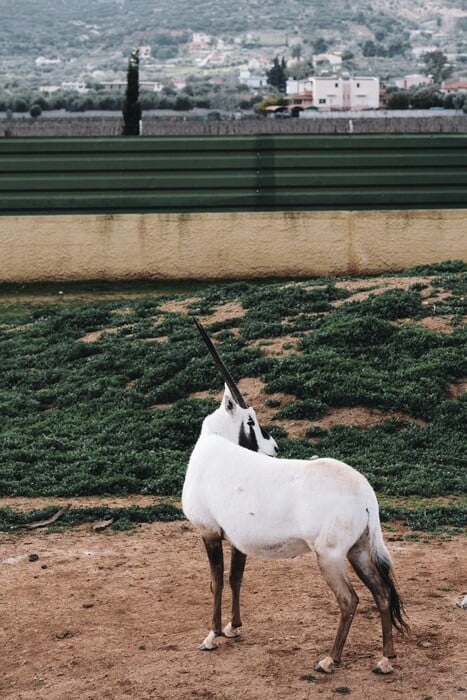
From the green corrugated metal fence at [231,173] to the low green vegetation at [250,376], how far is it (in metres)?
4.56

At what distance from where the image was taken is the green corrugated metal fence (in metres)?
20.8

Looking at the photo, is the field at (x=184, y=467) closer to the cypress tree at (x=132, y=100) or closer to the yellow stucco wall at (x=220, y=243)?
the yellow stucco wall at (x=220, y=243)

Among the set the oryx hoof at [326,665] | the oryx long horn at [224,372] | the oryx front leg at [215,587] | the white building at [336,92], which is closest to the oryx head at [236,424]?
the oryx long horn at [224,372]

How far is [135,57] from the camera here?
1122 inches

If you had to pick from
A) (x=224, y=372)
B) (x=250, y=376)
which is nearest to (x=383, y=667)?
(x=224, y=372)

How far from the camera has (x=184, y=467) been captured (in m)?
10.8

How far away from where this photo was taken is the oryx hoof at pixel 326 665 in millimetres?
6621

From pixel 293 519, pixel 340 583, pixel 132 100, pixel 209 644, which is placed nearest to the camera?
pixel 340 583

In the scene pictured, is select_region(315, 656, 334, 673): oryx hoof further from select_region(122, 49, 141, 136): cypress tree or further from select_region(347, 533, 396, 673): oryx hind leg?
select_region(122, 49, 141, 136): cypress tree

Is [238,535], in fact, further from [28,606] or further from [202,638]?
[28,606]

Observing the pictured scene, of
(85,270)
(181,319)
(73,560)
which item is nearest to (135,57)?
(85,270)

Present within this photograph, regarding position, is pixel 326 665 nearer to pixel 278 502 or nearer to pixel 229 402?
pixel 278 502

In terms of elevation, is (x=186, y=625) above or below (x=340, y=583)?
below

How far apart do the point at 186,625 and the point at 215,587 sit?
524 mm
